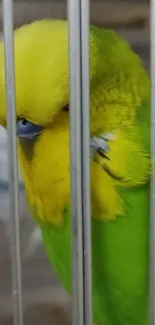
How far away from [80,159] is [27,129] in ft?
0.24

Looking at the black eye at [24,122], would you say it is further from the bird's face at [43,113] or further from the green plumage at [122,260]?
the green plumage at [122,260]

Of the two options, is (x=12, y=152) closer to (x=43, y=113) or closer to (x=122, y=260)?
(x=43, y=113)

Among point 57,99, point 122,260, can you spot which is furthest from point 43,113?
point 122,260

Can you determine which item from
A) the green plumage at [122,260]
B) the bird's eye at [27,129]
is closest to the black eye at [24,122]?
the bird's eye at [27,129]

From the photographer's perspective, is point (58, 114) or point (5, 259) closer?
point (58, 114)

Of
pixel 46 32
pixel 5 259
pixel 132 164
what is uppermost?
pixel 46 32

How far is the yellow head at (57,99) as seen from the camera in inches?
17.9

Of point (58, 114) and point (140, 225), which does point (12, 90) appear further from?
point (140, 225)

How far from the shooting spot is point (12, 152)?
450 millimetres

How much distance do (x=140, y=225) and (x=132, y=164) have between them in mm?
59

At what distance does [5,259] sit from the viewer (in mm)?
595

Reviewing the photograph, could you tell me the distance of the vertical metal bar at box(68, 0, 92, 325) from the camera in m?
0.42

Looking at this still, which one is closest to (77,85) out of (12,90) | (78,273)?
(12,90)

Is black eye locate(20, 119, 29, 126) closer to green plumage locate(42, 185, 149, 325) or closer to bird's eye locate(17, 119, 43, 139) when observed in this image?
bird's eye locate(17, 119, 43, 139)
